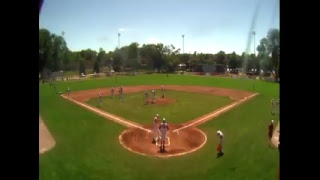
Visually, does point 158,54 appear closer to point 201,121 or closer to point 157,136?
point 201,121

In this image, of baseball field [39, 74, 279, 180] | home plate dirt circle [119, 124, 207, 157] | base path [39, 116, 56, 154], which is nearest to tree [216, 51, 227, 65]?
baseball field [39, 74, 279, 180]

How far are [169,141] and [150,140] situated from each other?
641 mm

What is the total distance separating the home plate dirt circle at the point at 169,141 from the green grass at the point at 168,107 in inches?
70.8

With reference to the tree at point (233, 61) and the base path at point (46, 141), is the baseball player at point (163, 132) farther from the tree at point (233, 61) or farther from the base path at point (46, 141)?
the tree at point (233, 61)

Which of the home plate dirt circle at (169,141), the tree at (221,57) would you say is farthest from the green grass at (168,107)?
the tree at (221,57)

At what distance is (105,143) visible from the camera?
9.39m

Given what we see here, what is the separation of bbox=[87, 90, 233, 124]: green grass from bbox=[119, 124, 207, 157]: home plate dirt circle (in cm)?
180

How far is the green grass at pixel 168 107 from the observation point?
44.0ft

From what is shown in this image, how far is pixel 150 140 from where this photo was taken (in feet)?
31.3

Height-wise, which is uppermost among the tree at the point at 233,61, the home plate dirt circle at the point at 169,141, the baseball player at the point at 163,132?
the tree at the point at 233,61

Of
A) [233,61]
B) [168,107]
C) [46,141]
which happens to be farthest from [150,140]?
[233,61]

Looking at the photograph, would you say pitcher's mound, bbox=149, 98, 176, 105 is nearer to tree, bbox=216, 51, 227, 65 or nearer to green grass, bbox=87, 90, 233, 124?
green grass, bbox=87, 90, 233, 124

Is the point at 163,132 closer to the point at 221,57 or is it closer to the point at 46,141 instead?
the point at 46,141
